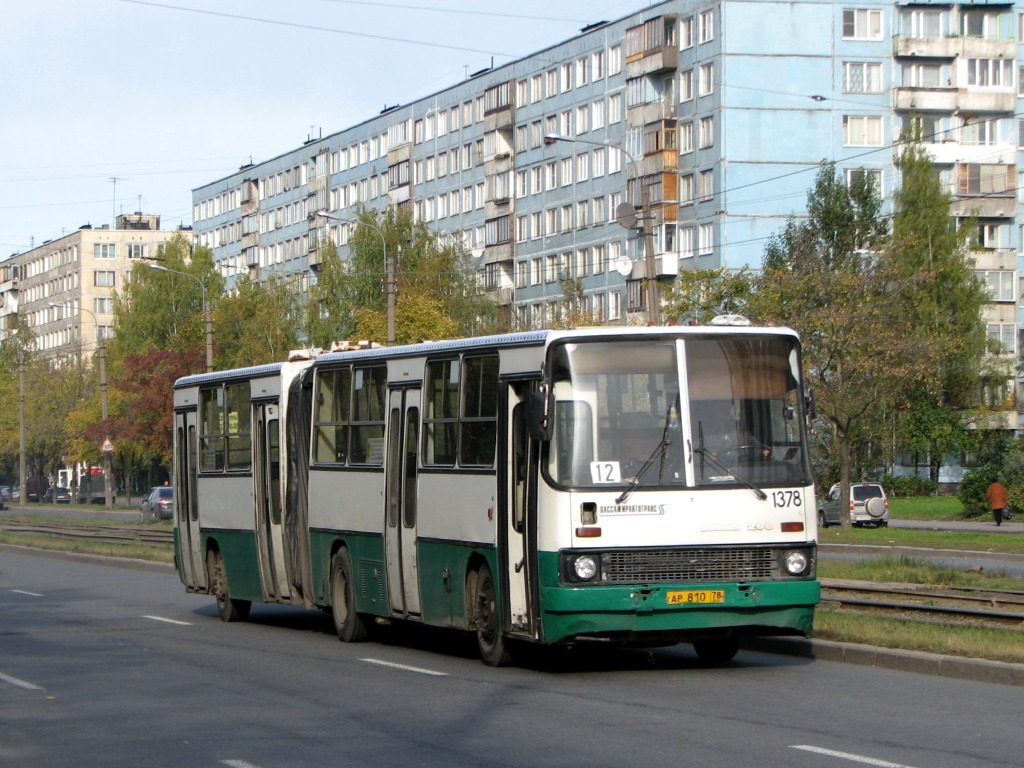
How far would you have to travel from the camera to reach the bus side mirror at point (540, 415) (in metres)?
14.1

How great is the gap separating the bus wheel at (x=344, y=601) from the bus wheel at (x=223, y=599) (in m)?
3.51

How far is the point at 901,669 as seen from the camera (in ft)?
48.3

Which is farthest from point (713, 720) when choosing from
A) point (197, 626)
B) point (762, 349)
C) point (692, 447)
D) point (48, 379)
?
point (48, 379)

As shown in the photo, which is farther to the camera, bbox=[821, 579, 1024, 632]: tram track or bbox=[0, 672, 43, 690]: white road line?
bbox=[821, 579, 1024, 632]: tram track

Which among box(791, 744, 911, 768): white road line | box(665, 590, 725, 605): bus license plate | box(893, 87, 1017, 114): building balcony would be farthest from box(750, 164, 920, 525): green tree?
box(791, 744, 911, 768): white road line

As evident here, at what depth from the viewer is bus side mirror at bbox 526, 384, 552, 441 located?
14.1 m

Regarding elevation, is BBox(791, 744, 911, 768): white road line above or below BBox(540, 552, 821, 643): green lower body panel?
below

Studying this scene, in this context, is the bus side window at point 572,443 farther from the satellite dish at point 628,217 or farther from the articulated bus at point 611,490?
the satellite dish at point 628,217

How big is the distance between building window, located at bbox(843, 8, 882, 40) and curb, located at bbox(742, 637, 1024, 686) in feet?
226

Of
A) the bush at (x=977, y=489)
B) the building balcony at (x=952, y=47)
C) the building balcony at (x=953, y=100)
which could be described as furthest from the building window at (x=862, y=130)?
the bush at (x=977, y=489)

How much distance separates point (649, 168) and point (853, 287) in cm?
3657

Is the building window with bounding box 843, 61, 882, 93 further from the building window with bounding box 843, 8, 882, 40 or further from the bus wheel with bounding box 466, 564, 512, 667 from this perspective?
the bus wheel with bounding box 466, 564, 512, 667

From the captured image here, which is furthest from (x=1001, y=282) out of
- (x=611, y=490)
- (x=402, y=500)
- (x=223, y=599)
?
(x=611, y=490)

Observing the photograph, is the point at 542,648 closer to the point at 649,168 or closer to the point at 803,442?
the point at 803,442
